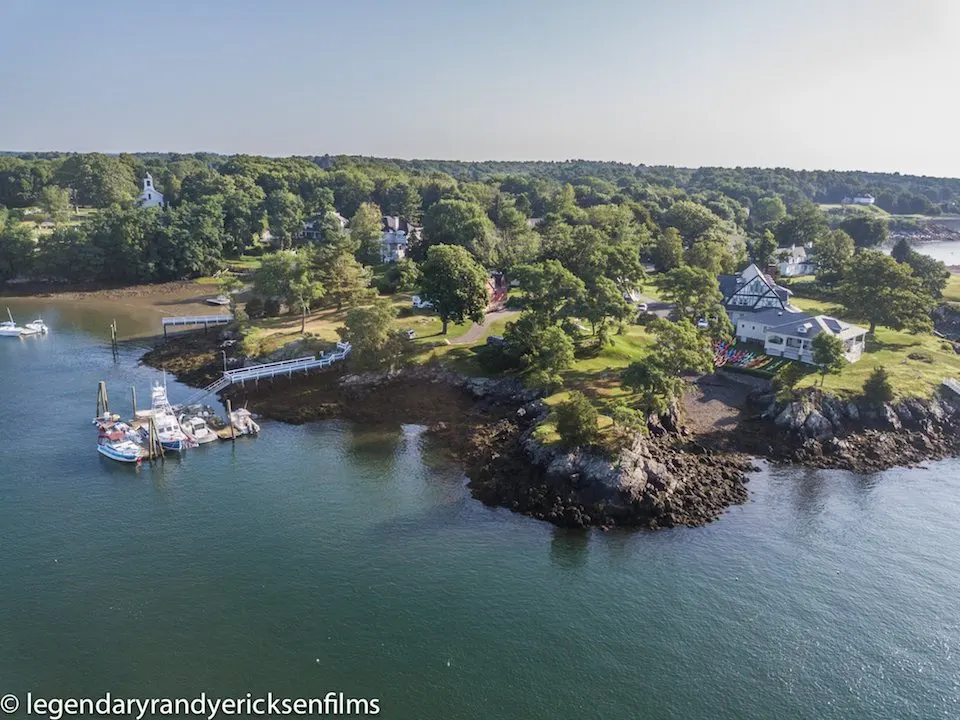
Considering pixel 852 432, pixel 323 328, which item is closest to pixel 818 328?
pixel 852 432

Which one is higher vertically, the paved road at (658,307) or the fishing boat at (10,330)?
the paved road at (658,307)

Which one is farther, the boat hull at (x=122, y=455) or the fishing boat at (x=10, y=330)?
the fishing boat at (x=10, y=330)

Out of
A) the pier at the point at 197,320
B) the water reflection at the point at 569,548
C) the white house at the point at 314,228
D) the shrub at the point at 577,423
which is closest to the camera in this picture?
the water reflection at the point at 569,548

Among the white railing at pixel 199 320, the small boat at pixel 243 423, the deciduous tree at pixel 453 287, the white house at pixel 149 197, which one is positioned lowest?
the small boat at pixel 243 423

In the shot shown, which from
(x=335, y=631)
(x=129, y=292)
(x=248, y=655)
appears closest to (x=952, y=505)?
(x=335, y=631)

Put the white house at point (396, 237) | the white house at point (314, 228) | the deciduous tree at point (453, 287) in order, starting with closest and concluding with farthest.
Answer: the deciduous tree at point (453, 287), the white house at point (396, 237), the white house at point (314, 228)

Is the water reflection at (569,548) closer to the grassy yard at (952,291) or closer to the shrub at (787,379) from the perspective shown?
the shrub at (787,379)

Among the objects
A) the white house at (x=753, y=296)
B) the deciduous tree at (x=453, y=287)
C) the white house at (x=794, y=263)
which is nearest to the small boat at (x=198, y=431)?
the deciduous tree at (x=453, y=287)

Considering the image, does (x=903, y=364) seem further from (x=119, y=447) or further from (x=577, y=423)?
(x=119, y=447)
